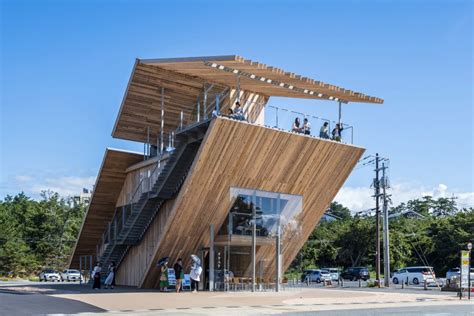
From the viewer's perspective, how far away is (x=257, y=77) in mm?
23875

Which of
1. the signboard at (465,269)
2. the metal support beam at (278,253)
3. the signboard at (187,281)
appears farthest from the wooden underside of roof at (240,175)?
the signboard at (465,269)

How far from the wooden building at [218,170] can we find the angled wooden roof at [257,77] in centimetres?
6

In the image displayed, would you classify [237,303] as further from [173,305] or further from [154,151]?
[154,151]

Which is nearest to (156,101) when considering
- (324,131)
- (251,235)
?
(251,235)

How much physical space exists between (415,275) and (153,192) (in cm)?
2506

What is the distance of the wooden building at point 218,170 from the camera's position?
79.5ft

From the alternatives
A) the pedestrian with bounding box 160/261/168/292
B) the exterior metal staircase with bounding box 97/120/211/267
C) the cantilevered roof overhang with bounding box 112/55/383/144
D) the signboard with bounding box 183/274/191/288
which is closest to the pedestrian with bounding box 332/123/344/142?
the cantilevered roof overhang with bounding box 112/55/383/144

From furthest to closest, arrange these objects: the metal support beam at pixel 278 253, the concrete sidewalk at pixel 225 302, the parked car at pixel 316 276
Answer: the parked car at pixel 316 276
the metal support beam at pixel 278 253
the concrete sidewalk at pixel 225 302

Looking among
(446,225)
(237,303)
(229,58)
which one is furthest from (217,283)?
(446,225)

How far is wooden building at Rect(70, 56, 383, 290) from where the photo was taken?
24219mm

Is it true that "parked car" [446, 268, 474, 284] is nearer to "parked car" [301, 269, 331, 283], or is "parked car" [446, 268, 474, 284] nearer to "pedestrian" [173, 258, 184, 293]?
"parked car" [301, 269, 331, 283]

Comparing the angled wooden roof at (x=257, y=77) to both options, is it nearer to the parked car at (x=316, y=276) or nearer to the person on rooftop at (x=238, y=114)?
the person on rooftop at (x=238, y=114)

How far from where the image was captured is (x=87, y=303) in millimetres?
18359

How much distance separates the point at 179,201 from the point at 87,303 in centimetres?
688
